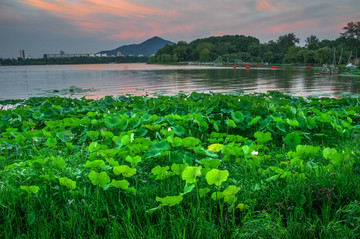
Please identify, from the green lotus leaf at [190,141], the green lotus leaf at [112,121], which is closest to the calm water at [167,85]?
the green lotus leaf at [112,121]

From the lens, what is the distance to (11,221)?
1422mm

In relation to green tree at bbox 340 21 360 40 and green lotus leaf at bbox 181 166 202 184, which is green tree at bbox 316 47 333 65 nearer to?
green tree at bbox 340 21 360 40

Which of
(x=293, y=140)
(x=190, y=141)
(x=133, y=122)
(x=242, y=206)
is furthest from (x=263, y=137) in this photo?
(x=133, y=122)

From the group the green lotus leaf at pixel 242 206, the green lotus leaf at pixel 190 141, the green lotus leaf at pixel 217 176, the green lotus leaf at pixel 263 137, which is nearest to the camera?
the green lotus leaf at pixel 217 176

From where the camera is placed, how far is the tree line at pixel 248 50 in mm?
70575

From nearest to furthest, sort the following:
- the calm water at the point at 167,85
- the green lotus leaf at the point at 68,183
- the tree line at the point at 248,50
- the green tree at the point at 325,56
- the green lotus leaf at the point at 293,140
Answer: the green lotus leaf at the point at 68,183 → the green lotus leaf at the point at 293,140 → the calm water at the point at 167,85 → the green tree at the point at 325,56 → the tree line at the point at 248,50

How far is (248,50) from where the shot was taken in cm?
10938

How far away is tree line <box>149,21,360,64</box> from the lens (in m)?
70.6

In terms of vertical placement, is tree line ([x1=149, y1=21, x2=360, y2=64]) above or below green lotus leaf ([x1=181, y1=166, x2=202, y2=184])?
above

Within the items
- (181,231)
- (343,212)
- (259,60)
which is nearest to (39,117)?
(181,231)

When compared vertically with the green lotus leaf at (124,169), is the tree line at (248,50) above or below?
above

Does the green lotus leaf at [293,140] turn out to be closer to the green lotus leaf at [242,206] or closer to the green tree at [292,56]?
the green lotus leaf at [242,206]

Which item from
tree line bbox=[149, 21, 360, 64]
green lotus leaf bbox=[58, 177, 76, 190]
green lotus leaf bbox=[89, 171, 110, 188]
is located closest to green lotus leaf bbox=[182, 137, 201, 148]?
green lotus leaf bbox=[89, 171, 110, 188]

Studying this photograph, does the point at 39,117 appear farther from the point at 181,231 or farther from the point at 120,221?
the point at 181,231
